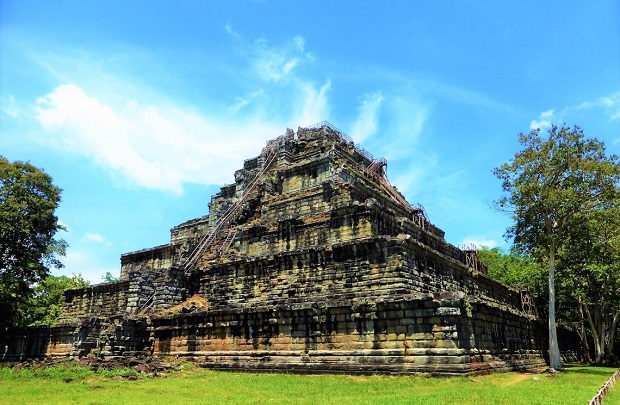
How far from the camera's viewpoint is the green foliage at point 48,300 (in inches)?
1756

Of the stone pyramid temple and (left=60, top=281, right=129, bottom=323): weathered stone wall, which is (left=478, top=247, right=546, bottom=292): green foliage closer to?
the stone pyramid temple

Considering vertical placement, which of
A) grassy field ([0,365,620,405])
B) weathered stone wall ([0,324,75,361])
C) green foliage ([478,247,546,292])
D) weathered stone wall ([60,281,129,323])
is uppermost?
green foliage ([478,247,546,292])

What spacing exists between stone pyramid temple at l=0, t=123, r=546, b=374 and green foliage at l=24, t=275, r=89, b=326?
42.0 feet

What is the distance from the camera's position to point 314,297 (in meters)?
21.3

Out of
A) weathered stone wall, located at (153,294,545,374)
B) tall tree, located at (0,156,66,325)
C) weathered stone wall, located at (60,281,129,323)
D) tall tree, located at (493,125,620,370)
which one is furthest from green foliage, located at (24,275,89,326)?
tall tree, located at (493,125,620,370)

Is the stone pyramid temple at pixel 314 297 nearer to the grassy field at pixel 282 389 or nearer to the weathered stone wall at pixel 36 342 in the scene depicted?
the weathered stone wall at pixel 36 342

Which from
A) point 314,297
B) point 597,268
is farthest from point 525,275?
point 314,297

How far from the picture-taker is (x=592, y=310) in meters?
36.1

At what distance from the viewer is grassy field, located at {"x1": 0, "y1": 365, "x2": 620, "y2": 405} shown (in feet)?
39.1

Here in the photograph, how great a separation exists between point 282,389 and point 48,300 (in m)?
43.8

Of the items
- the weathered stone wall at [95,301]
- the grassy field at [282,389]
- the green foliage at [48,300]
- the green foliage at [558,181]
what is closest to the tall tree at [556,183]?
the green foliage at [558,181]

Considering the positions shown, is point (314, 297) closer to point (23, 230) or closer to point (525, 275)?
point (23, 230)

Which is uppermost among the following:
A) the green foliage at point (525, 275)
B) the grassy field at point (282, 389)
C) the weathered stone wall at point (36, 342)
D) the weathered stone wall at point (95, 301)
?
the green foliage at point (525, 275)

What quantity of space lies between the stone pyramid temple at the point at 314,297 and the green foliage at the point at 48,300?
12.8 meters
